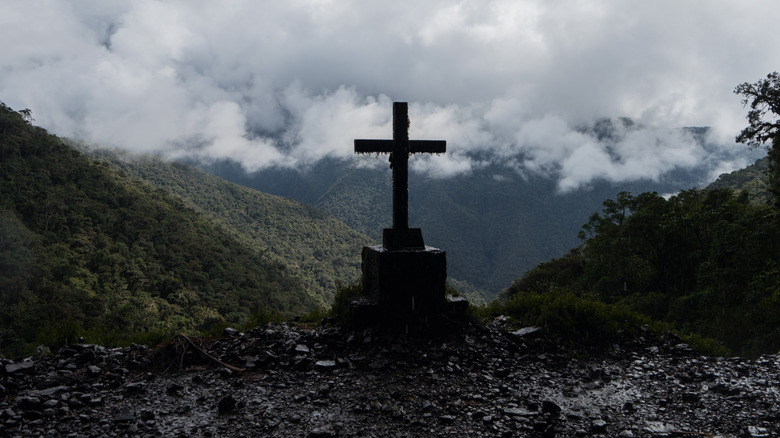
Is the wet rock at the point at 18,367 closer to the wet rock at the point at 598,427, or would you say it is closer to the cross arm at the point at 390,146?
the cross arm at the point at 390,146

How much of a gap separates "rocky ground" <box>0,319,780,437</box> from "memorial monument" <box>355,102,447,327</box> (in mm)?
491

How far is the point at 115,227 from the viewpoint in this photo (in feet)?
226

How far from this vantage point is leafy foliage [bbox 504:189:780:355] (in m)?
15.7

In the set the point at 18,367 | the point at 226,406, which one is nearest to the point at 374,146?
the point at 226,406

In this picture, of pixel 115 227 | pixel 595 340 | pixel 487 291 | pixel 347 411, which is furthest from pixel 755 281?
pixel 487 291

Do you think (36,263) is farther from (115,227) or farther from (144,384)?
(144,384)

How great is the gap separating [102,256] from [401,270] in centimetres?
6792

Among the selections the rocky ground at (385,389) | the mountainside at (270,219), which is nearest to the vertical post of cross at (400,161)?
the rocky ground at (385,389)

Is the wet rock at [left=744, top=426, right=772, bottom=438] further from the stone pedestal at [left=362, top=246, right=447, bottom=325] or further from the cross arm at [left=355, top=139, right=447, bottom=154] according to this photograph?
the cross arm at [left=355, top=139, right=447, bottom=154]

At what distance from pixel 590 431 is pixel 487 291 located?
185 m

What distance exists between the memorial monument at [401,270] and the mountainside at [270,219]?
11296 centimetres

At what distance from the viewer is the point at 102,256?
199 ft

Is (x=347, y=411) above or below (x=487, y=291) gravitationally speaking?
above

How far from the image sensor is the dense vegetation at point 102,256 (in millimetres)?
47531
